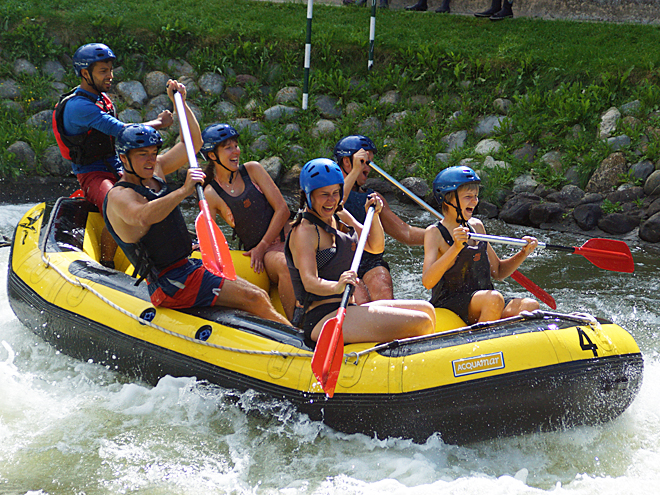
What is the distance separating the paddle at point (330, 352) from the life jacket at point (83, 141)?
2.65m

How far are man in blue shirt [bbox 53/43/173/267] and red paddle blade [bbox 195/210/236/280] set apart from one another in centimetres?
133

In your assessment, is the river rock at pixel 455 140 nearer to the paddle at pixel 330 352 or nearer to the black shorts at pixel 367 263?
the black shorts at pixel 367 263

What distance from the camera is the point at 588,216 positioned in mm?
7688

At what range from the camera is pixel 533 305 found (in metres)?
3.81

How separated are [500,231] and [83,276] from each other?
496 cm

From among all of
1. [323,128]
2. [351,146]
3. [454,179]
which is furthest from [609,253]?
[323,128]

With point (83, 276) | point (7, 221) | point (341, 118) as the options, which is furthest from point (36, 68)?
point (83, 276)

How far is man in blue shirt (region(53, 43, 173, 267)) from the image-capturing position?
4.80 m

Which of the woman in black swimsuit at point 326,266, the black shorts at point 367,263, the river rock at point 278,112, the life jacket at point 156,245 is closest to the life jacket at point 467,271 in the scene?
the woman in black swimsuit at point 326,266

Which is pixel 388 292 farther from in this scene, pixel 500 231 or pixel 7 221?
pixel 7 221

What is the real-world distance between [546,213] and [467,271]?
435 centimetres

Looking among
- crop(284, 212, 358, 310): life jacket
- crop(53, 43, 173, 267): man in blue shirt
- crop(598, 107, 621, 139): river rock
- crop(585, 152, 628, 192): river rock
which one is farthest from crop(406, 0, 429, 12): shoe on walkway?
crop(284, 212, 358, 310): life jacket

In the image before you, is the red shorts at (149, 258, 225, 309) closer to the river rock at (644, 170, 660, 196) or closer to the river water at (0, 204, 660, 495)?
the river water at (0, 204, 660, 495)

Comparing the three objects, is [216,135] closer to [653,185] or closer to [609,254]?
[609,254]
